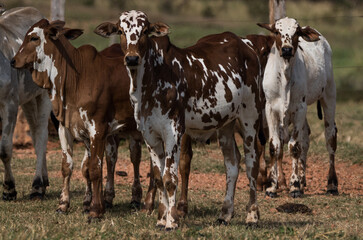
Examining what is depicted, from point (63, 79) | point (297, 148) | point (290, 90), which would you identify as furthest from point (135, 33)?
point (297, 148)

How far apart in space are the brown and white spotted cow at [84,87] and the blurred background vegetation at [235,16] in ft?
53.2

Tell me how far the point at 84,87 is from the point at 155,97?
1.34m

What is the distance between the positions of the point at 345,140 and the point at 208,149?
2.91 meters

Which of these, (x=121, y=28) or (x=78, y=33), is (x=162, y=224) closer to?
(x=121, y=28)

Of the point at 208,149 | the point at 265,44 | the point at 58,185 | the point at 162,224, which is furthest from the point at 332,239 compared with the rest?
the point at 208,149

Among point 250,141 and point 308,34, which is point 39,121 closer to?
point 250,141

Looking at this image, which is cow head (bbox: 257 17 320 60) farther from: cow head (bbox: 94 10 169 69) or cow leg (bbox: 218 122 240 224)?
cow head (bbox: 94 10 169 69)

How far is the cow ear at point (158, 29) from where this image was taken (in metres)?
8.04

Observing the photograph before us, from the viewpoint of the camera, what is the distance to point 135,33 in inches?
309

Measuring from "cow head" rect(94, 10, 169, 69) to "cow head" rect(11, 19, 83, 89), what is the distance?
52.5 inches

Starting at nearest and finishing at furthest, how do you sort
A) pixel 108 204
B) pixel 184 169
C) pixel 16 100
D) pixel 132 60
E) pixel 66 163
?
pixel 132 60, pixel 184 169, pixel 66 163, pixel 108 204, pixel 16 100

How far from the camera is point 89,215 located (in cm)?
892

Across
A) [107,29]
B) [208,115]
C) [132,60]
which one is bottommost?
[208,115]

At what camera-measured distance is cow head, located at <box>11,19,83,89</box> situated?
918 cm
